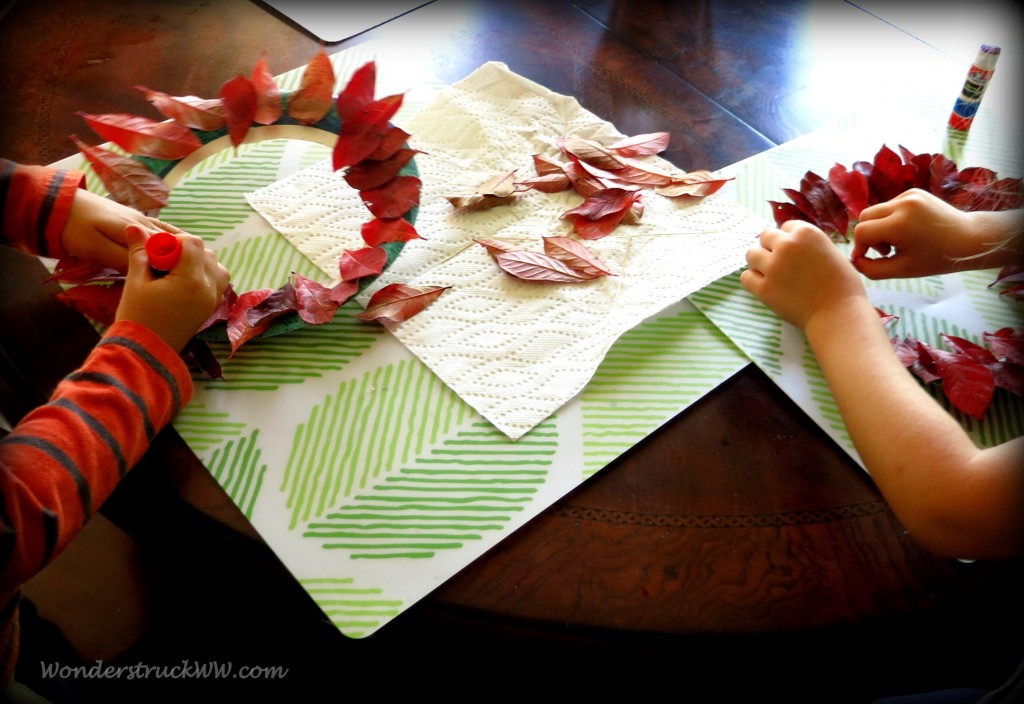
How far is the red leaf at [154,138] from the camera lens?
Result: 0.89 metres

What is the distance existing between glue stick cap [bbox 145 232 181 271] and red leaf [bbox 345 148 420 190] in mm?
209

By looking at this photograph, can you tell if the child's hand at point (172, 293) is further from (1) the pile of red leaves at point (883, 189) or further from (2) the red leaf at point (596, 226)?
(1) the pile of red leaves at point (883, 189)

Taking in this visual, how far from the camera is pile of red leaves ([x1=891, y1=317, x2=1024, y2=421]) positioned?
2.62 feet

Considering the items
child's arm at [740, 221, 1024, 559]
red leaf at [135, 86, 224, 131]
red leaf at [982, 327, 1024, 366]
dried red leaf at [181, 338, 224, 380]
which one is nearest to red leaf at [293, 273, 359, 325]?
dried red leaf at [181, 338, 224, 380]

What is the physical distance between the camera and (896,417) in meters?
0.73

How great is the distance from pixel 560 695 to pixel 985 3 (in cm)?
136

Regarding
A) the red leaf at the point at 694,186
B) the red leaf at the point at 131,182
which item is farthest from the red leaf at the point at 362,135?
the red leaf at the point at 694,186

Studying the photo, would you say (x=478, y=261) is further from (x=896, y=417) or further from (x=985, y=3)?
(x=985, y=3)

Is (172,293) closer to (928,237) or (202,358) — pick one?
(202,358)

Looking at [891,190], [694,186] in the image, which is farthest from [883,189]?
[694,186]

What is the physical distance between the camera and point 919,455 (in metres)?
0.70

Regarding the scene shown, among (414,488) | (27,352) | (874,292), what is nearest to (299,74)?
(27,352)

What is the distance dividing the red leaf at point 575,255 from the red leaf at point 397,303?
0.15 metres

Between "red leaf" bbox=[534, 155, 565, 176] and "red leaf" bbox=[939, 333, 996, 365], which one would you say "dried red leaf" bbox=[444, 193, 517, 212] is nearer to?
"red leaf" bbox=[534, 155, 565, 176]
